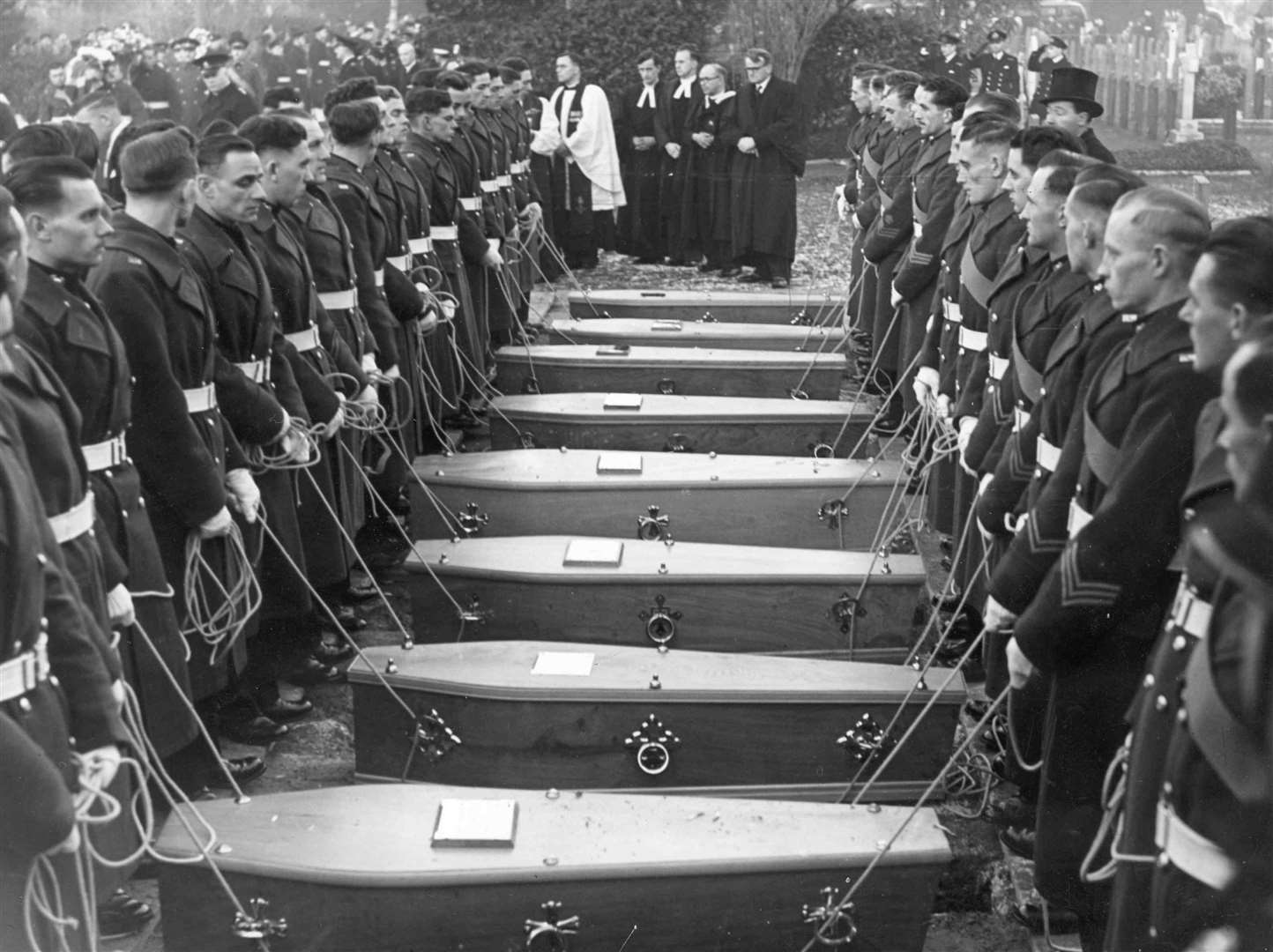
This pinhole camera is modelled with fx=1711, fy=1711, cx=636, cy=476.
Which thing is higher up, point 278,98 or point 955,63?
point 278,98

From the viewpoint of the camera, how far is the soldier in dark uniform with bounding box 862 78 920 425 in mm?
7965

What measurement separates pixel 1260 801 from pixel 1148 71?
12451mm

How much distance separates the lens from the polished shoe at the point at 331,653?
5453mm

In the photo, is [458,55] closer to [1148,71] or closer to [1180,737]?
[1148,71]

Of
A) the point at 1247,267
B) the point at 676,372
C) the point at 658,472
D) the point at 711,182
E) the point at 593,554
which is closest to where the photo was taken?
the point at 1247,267

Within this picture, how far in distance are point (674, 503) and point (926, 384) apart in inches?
41.2

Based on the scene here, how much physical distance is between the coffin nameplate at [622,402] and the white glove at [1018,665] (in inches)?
137

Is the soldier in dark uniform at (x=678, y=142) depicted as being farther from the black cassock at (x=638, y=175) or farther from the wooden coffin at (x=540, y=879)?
the wooden coffin at (x=540, y=879)

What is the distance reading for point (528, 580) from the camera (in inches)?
196

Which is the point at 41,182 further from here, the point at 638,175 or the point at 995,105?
the point at 638,175

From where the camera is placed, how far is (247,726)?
4.82m

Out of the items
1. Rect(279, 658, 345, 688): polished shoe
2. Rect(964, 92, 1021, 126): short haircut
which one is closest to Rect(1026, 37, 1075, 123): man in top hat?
Rect(964, 92, 1021, 126): short haircut

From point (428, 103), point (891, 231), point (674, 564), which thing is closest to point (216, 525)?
point (674, 564)

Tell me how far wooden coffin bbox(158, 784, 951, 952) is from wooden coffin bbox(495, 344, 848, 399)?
13.8ft
